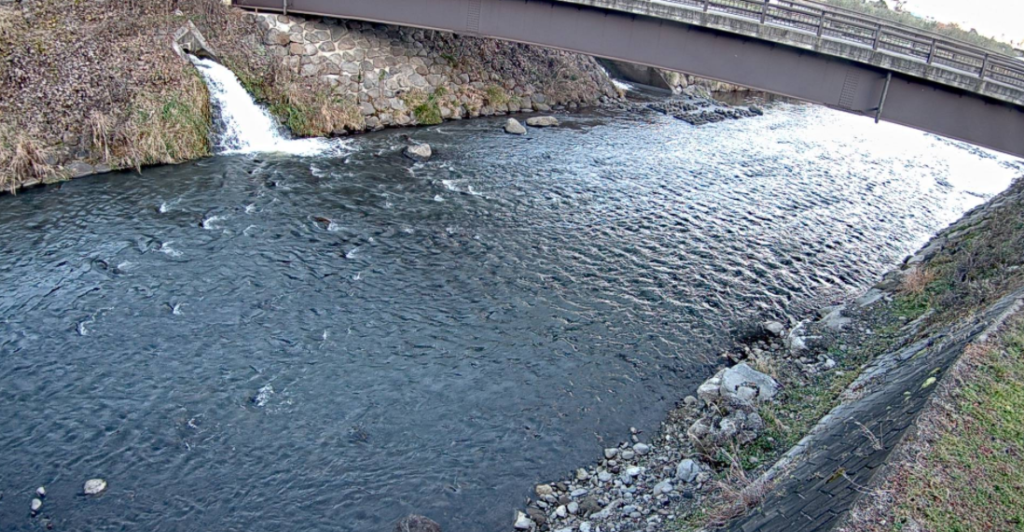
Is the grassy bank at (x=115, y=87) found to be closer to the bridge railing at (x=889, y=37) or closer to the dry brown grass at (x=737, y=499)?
the bridge railing at (x=889, y=37)

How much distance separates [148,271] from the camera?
19.7 metres

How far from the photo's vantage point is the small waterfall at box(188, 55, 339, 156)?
28.9 metres

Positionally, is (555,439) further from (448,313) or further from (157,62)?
(157,62)

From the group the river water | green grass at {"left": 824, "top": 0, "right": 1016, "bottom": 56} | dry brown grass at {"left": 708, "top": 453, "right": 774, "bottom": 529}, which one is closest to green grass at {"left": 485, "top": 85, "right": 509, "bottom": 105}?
the river water

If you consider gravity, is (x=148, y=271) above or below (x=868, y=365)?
below

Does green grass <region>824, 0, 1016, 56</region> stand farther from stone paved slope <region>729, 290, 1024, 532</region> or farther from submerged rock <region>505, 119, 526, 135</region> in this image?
stone paved slope <region>729, 290, 1024, 532</region>

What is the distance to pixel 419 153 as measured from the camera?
3023 cm

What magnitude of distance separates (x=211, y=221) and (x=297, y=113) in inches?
390

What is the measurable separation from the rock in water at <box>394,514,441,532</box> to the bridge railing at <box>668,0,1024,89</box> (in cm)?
2220

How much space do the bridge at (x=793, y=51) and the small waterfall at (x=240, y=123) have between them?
26.1 feet

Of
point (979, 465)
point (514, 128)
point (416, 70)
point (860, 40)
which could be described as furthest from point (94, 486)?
point (860, 40)

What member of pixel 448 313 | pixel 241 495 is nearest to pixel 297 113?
pixel 448 313

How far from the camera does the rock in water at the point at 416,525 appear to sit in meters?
12.1

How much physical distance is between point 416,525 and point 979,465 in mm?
8966
